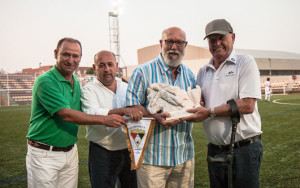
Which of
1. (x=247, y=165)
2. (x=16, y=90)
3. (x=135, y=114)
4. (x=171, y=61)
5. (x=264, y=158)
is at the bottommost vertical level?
(x=264, y=158)

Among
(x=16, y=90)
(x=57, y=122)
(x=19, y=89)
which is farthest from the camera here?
(x=16, y=90)

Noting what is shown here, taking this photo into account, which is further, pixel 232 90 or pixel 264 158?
pixel 264 158

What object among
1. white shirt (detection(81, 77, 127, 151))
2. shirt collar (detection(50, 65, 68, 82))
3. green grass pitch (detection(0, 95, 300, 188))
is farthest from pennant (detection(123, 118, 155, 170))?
green grass pitch (detection(0, 95, 300, 188))

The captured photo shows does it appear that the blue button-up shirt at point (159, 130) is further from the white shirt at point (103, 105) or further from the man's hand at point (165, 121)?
the white shirt at point (103, 105)

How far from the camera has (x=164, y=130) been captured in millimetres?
2533

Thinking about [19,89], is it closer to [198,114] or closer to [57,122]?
[57,122]

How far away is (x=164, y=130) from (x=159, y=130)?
5 cm

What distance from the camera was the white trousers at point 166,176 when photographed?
8.21ft

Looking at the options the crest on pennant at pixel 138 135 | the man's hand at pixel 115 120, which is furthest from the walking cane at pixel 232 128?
the man's hand at pixel 115 120

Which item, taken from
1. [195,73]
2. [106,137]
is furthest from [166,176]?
[195,73]

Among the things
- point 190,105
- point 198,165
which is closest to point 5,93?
point 198,165

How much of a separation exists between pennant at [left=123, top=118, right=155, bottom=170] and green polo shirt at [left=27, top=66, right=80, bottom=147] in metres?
0.79

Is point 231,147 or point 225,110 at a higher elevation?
point 225,110

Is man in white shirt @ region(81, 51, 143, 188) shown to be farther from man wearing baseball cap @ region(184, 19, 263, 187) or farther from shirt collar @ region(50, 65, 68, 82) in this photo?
man wearing baseball cap @ region(184, 19, 263, 187)
